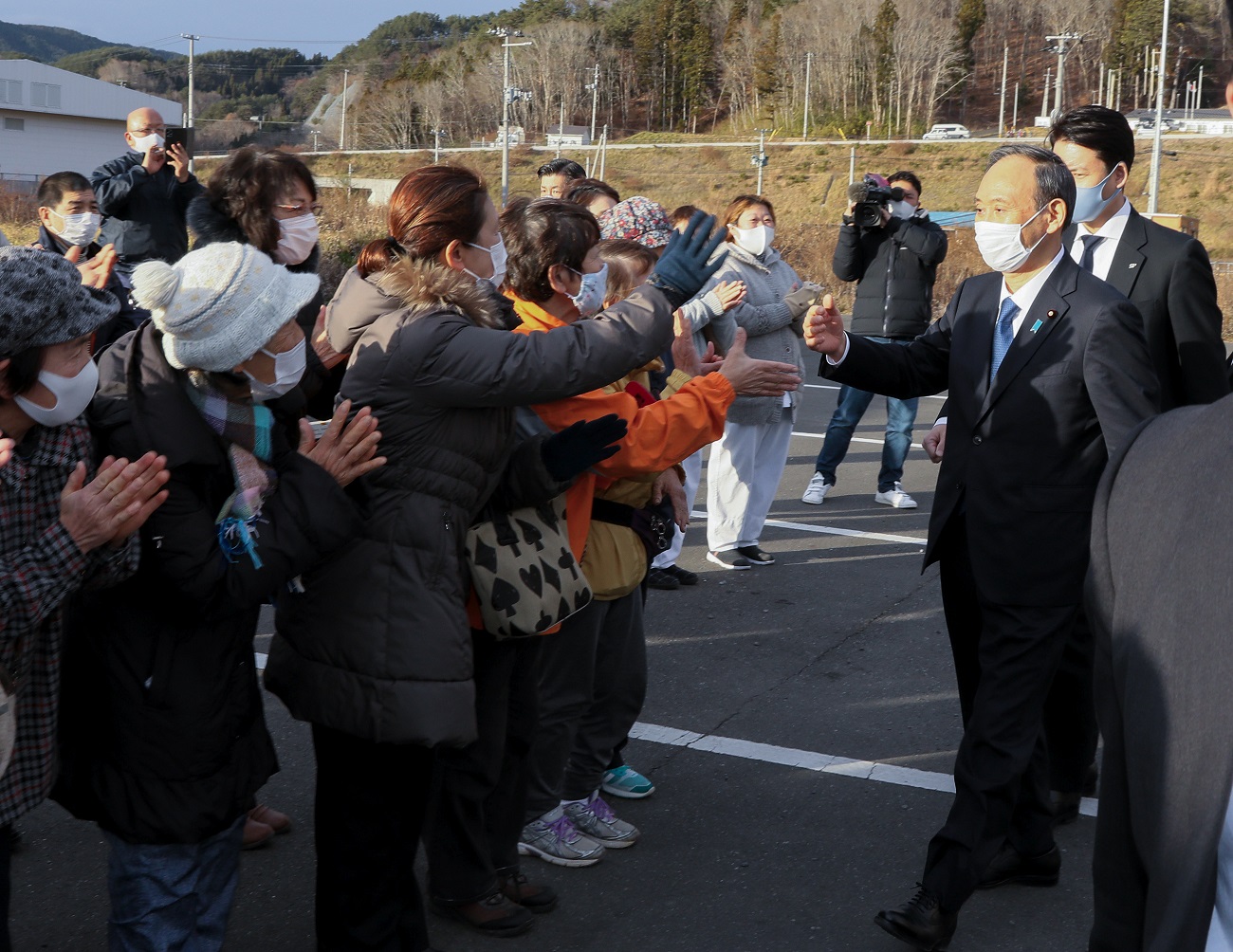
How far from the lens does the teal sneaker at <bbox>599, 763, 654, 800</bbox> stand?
13.3 feet

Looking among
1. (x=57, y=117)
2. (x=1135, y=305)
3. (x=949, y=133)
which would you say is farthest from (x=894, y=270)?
(x=949, y=133)

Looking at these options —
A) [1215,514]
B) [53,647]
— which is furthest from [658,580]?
[1215,514]

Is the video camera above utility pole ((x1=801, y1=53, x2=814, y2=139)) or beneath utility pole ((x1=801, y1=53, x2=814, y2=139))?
beneath

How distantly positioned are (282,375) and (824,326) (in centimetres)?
169

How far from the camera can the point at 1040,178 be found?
334 cm

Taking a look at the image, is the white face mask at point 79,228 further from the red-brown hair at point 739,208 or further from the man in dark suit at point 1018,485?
the man in dark suit at point 1018,485

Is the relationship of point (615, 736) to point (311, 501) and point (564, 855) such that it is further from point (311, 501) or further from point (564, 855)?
point (311, 501)

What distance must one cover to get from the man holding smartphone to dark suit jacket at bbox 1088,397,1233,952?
5994 mm

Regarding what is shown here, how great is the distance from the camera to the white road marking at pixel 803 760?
4184 mm

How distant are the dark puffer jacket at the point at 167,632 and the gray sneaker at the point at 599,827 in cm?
144

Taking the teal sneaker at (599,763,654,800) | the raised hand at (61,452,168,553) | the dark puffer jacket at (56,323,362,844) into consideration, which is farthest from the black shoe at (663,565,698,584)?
the raised hand at (61,452,168,553)

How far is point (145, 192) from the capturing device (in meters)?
6.41

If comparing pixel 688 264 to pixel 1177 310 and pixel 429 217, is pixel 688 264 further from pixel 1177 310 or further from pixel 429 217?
pixel 1177 310

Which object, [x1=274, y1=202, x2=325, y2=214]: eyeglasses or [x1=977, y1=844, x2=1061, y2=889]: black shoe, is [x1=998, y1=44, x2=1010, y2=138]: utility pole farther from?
[x1=977, y1=844, x2=1061, y2=889]: black shoe
